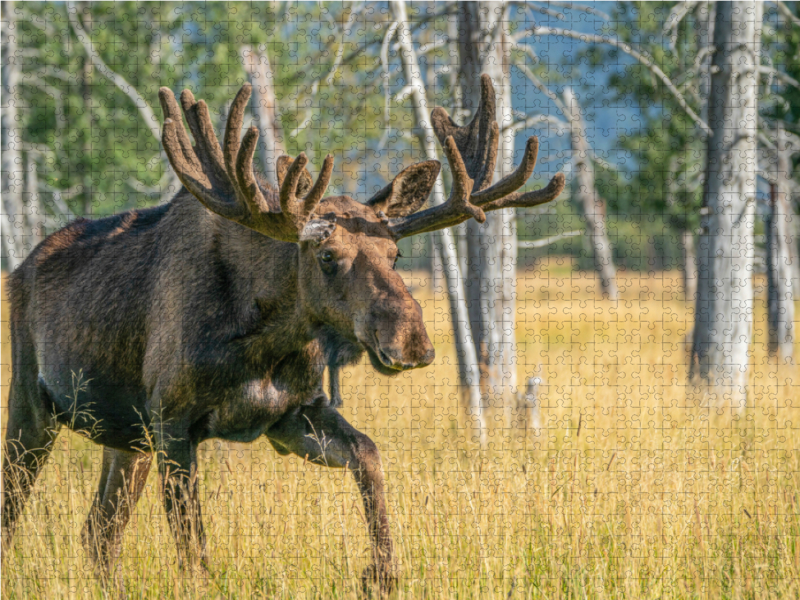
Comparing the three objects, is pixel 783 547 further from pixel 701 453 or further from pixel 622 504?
pixel 701 453

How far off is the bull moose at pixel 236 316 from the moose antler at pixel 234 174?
0.01 m

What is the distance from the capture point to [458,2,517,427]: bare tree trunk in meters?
6.64

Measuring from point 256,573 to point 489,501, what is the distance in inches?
48.8

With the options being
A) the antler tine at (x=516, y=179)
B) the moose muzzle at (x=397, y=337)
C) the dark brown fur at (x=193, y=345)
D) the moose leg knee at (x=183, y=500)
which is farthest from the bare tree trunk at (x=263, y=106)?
the moose muzzle at (x=397, y=337)

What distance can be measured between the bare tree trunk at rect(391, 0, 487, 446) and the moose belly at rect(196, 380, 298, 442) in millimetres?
2466

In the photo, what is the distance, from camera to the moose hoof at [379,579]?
3846 millimetres

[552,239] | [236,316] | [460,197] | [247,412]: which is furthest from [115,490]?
[552,239]

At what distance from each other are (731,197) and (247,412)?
5300 mm

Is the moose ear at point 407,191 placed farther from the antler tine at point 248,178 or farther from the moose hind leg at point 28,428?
the moose hind leg at point 28,428

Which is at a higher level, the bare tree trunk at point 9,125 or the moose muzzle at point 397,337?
the bare tree trunk at point 9,125

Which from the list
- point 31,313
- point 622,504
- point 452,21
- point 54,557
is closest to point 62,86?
point 452,21

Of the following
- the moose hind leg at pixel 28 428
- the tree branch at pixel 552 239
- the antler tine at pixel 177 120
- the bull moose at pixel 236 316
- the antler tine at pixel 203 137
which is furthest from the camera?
the tree branch at pixel 552 239

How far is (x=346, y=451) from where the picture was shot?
4.35m

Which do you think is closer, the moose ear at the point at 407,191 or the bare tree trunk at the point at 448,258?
the moose ear at the point at 407,191
